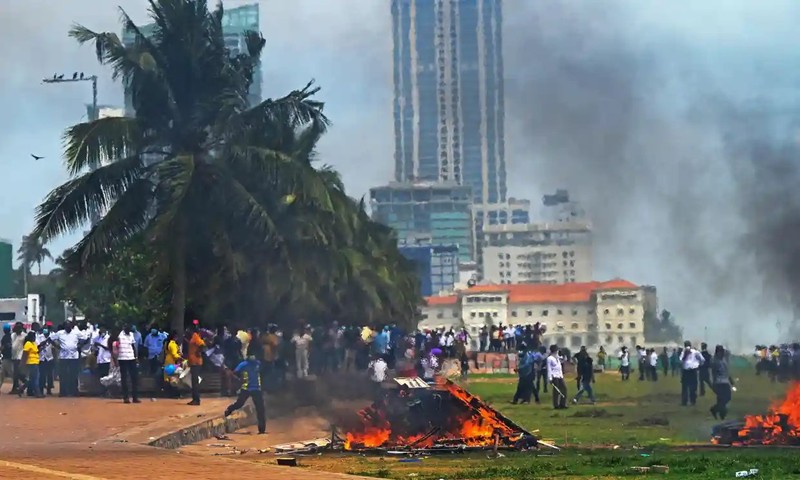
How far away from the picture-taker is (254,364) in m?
23.4

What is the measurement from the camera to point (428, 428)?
792 inches

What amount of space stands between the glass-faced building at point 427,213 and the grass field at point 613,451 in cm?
2610

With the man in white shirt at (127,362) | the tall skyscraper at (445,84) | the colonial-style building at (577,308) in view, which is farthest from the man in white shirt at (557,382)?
the colonial-style building at (577,308)

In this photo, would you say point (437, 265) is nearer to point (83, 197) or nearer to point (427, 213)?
point (427, 213)

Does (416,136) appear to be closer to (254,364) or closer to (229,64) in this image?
(229,64)

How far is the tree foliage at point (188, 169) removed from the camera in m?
30.4

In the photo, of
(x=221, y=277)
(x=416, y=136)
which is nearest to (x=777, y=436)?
(x=221, y=277)

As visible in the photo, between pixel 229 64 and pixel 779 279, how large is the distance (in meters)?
14.1

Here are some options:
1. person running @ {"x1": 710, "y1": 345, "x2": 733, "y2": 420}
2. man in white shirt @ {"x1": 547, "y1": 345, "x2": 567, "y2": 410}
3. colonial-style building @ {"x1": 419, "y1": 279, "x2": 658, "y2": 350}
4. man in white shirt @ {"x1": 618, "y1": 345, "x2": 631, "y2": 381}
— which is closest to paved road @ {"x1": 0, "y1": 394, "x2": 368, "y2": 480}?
man in white shirt @ {"x1": 547, "y1": 345, "x2": 567, "y2": 410}

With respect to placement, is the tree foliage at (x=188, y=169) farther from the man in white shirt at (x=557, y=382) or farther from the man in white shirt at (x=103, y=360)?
the man in white shirt at (x=557, y=382)

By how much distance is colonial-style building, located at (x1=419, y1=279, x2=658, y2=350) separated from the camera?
54.0 metres

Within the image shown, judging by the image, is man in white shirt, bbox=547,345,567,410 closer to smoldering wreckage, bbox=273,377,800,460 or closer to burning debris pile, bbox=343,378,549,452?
smoldering wreckage, bbox=273,377,800,460

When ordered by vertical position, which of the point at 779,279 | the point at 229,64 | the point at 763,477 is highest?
the point at 229,64

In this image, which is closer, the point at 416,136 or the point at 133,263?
the point at 133,263
